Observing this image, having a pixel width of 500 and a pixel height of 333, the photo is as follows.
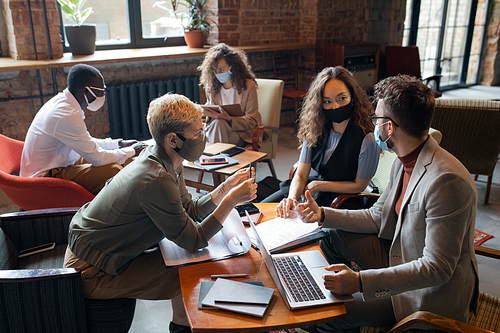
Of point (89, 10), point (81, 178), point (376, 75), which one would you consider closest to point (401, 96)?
point (81, 178)

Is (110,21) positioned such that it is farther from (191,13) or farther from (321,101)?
(321,101)

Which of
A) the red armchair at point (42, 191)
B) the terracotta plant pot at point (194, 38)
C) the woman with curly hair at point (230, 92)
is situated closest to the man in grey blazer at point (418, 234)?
the red armchair at point (42, 191)

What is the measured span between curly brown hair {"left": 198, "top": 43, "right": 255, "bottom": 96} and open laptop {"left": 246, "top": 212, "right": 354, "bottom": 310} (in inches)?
94.0

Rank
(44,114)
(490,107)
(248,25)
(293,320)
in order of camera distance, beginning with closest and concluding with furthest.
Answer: (293,320) → (44,114) → (490,107) → (248,25)

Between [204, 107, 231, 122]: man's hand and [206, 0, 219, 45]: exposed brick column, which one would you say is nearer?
[204, 107, 231, 122]: man's hand

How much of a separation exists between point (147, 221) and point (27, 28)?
346 cm

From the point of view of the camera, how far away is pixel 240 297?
1.38 metres

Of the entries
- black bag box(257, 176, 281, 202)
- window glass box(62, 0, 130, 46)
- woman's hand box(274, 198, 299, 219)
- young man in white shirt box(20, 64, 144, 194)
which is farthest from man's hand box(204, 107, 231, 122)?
window glass box(62, 0, 130, 46)

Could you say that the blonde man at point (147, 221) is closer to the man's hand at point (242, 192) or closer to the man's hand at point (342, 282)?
the man's hand at point (242, 192)

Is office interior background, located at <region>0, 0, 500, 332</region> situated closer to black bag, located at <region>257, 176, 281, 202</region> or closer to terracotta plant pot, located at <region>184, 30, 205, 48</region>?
terracotta plant pot, located at <region>184, 30, 205, 48</region>

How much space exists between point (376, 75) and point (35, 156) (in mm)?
5091

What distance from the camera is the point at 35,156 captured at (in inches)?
109

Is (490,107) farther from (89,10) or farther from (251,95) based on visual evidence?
(89,10)

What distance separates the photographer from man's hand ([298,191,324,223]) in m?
1.86
